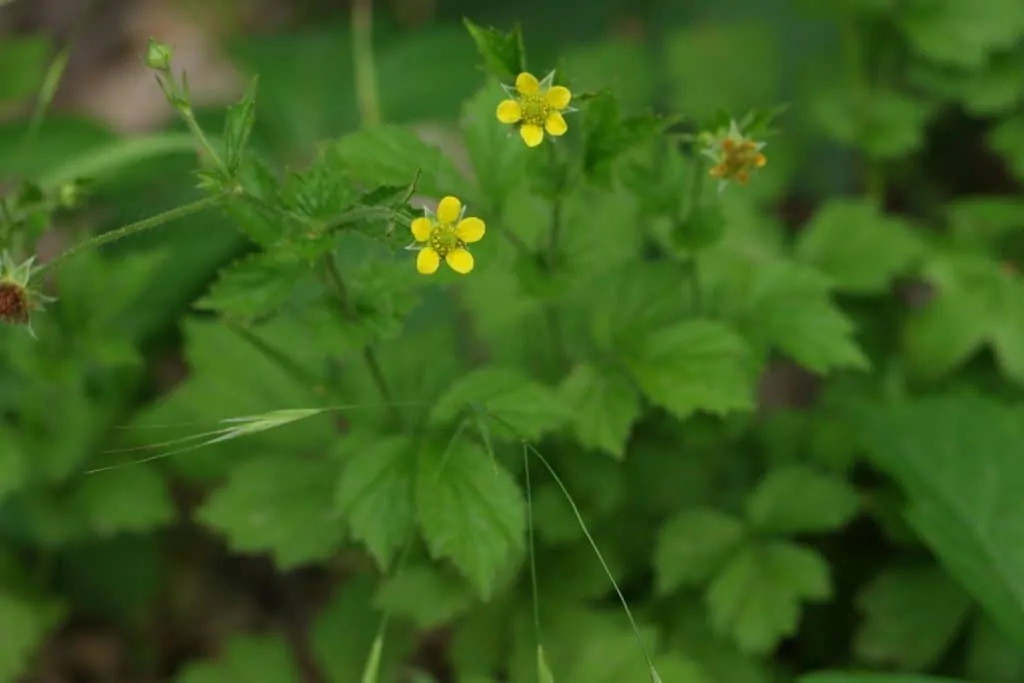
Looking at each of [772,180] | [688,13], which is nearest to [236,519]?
[772,180]

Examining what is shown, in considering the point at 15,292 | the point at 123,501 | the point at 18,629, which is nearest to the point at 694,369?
the point at 15,292

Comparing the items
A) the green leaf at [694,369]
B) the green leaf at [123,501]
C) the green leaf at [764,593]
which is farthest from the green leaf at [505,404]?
the green leaf at [123,501]

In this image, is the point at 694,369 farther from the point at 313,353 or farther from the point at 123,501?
the point at 123,501

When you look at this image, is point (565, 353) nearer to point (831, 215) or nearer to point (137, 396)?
point (831, 215)

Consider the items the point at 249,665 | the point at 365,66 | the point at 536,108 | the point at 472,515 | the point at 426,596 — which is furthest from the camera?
the point at 365,66

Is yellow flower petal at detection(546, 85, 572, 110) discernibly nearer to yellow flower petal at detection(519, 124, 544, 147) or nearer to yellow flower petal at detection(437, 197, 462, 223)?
yellow flower petal at detection(519, 124, 544, 147)

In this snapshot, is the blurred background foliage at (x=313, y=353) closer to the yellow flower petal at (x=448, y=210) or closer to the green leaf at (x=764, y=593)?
the green leaf at (x=764, y=593)
